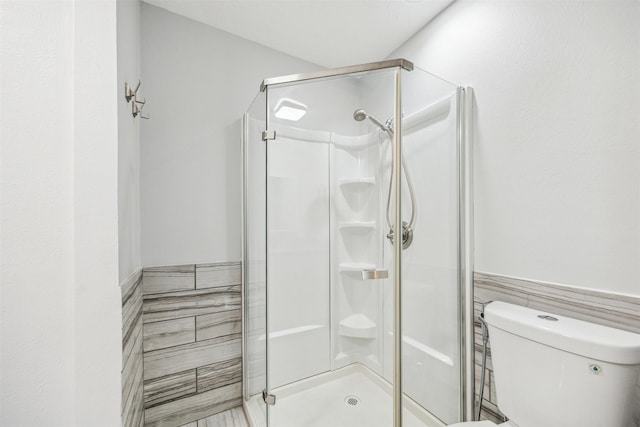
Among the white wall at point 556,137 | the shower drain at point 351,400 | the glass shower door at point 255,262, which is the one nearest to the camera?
the white wall at point 556,137

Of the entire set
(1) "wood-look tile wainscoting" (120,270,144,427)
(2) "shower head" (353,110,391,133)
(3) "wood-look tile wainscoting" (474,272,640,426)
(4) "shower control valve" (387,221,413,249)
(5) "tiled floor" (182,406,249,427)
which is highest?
(2) "shower head" (353,110,391,133)

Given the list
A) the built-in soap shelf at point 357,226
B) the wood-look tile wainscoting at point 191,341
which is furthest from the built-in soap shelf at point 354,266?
the wood-look tile wainscoting at point 191,341

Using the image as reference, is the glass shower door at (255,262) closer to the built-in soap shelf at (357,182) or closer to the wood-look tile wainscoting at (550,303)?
the built-in soap shelf at (357,182)

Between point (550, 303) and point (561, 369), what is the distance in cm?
26

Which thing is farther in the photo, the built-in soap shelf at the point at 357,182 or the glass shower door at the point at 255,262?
the glass shower door at the point at 255,262

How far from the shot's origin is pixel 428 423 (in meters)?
1.22

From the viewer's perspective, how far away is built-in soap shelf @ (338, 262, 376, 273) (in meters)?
1.16

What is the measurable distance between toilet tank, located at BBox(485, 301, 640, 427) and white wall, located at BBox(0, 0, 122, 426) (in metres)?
1.33

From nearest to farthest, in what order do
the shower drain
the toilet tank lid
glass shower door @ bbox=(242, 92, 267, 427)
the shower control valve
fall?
the toilet tank lid
the shower control valve
the shower drain
glass shower door @ bbox=(242, 92, 267, 427)

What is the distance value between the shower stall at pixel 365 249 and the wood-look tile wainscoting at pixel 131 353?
0.55m

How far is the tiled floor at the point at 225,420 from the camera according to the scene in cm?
151

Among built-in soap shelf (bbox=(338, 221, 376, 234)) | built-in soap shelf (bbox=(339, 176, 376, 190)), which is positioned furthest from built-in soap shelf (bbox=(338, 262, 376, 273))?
built-in soap shelf (bbox=(339, 176, 376, 190))

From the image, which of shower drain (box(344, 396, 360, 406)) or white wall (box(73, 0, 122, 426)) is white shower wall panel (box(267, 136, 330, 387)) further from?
white wall (box(73, 0, 122, 426))

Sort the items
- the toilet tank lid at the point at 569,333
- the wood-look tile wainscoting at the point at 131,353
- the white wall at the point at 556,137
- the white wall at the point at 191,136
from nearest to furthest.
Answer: the toilet tank lid at the point at 569,333
the white wall at the point at 556,137
the wood-look tile wainscoting at the point at 131,353
the white wall at the point at 191,136
